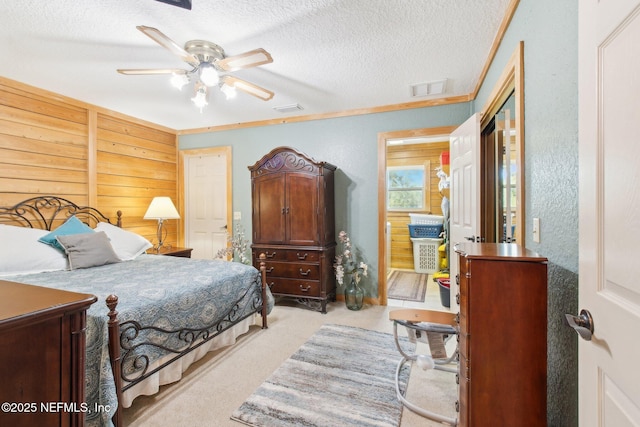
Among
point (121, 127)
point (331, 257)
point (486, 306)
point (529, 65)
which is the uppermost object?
point (121, 127)

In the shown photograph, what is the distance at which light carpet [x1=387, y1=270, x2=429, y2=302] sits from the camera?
4140mm

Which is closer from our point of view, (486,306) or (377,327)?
(486,306)

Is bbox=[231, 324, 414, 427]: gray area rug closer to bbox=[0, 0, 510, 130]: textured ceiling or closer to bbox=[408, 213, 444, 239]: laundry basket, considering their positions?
bbox=[0, 0, 510, 130]: textured ceiling

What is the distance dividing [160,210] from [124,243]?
910 millimetres

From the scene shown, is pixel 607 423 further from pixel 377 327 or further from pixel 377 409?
pixel 377 327

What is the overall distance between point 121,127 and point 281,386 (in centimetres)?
393

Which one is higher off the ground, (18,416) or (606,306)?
(606,306)

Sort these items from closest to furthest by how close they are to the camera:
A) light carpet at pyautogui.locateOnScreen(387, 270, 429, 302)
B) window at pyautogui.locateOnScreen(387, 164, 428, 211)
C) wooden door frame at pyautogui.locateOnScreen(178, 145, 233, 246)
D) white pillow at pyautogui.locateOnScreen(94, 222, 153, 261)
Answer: white pillow at pyautogui.locateOnScreen(94, 222, 153, 261), light carpet at pyautogui.locateOnScreen(387, 270, 429, 302), wooden door frame at pyautogui.locateOnScreen(178, 145, 233, 246), window at pyautogui.locateOnScreen(387, 164, 428, 211)

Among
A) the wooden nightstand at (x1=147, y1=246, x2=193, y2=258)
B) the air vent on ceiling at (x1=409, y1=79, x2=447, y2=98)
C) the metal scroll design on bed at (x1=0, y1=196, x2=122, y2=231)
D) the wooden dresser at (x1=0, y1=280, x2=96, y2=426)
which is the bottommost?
the wooden nightstand at (x1=147, y1=246, x2=193, y2=258)

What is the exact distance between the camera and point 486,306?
115 cm

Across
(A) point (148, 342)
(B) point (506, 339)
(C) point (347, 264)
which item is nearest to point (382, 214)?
(C) point (347, 264)

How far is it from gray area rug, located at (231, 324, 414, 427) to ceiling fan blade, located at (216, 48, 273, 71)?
7.41ft

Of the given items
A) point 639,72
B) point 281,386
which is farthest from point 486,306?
point 281,386

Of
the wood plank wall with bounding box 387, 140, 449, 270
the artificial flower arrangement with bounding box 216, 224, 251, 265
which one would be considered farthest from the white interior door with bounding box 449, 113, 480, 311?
the artificial flower arrangement with bounding box 216, 224, 251, 265
